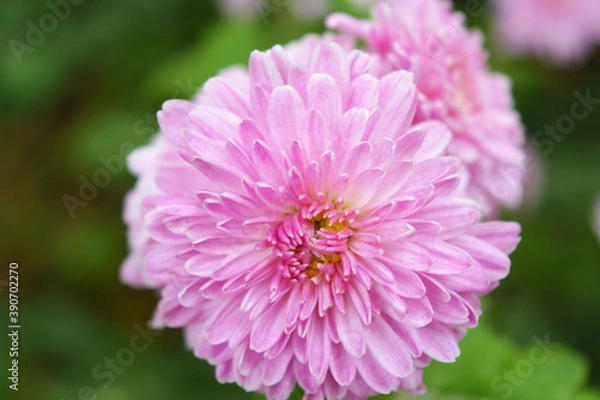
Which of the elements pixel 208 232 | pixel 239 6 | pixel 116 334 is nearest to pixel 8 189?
pixel 116 334

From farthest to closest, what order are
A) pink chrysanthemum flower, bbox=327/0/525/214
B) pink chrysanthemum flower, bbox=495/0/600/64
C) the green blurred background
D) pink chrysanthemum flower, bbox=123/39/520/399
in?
pink chrysanthemum flower, bbox=495/0/600/64
the green blurred background
pink chrysanthemum flower, bbox=327/0/525/214
pink chrysanthemum flower, bbox=123/39/520/399

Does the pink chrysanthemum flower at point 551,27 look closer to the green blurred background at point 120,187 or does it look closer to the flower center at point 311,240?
the green blurred background at point 120,187

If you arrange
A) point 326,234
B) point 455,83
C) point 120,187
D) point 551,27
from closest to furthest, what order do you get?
point 326,234 → point 455,83 → point 120,187 → point 551,27

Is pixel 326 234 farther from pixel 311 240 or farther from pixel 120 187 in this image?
pixel 120 187

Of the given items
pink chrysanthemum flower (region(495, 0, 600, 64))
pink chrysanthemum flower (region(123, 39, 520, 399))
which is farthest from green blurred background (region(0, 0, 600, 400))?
pink chrysanthemum flower (region(123, 39, 520, 399))

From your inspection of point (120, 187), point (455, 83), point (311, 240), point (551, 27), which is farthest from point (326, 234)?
point (551, 27)

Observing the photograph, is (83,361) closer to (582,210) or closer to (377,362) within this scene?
(377,362)

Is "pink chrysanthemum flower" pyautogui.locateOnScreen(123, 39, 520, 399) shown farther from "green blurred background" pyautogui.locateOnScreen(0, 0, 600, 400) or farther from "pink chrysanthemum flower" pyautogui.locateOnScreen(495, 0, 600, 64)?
"pink chrysanthemum flower" pyautogui.locateOnScreen(495, 0, 600, 64)
